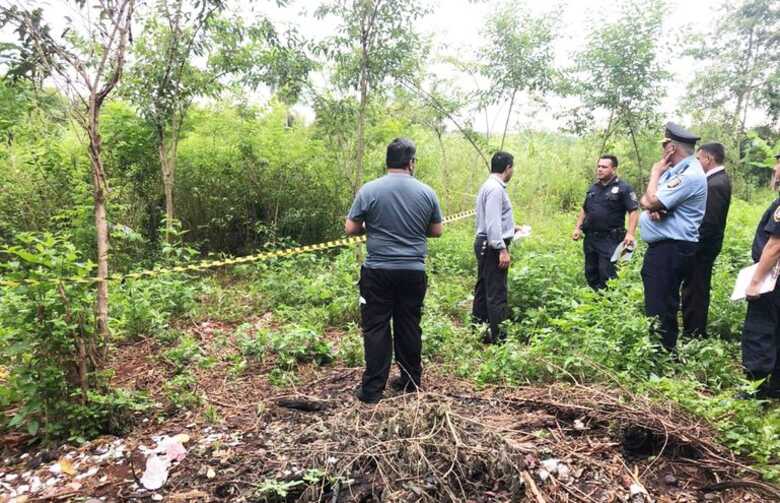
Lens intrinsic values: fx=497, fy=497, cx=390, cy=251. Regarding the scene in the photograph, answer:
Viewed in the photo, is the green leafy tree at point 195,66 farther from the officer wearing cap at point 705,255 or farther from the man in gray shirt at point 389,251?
the officer wearing cap at point 705,255

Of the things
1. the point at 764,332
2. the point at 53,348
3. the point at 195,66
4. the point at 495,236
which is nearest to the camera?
the point at 53,348

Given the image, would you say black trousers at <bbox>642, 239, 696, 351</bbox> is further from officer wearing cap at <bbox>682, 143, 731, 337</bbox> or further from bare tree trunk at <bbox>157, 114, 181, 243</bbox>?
bare tree trunk at <bbox>157, 114, 181, 243</bbox>

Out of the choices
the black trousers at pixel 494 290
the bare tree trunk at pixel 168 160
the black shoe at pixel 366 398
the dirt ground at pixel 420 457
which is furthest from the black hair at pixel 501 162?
the bare tree trunk at pixel 168 160

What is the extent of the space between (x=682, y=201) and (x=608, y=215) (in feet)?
5.20

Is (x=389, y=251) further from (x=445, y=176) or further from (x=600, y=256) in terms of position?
(x=445, y=176)

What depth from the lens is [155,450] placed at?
9.30 feet

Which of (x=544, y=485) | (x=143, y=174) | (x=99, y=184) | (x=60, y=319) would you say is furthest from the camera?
(x=143, y=174)

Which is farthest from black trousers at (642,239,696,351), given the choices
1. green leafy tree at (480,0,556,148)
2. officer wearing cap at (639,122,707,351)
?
green leafy tree at (480,0,556,148)

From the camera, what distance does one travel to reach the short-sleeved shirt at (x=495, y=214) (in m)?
4.55

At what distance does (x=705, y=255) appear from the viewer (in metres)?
4.70

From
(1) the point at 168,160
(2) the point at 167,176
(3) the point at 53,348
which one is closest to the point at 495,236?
(3) the point at 53,348

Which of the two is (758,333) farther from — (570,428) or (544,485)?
(544,485)

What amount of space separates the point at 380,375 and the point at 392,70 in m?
4.61

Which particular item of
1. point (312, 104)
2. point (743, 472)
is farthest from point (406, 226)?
point (312, 104)
